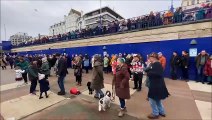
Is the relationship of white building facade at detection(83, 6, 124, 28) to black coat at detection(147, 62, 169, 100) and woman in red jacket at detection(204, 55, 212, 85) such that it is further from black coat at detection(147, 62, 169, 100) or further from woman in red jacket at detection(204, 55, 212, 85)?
black coat at detection(147, 62, 169, 100)

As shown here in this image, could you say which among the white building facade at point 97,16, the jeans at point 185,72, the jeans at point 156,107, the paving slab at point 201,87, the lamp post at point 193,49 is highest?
the white building facade at point 97,16

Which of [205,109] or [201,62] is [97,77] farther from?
[201,62]

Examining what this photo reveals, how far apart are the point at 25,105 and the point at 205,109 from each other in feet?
21.8

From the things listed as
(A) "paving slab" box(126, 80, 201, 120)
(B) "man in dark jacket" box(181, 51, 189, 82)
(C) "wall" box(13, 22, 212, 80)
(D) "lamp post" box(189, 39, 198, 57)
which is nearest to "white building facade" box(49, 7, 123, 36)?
(C) "wall" box(13, 22, 212, 80)

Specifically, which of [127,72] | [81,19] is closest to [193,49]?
[127,72]

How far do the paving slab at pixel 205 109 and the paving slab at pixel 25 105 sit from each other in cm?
530

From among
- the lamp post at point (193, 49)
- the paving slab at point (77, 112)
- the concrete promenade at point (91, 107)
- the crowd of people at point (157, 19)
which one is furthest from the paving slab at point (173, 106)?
the crowd of people at point (157, 19)

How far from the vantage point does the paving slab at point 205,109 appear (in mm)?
5386

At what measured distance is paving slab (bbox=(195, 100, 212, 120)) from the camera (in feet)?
17.7

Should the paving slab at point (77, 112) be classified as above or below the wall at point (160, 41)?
below

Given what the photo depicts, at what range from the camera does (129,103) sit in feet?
21.8

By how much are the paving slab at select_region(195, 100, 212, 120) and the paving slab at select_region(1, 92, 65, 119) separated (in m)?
5.30

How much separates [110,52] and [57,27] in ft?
289

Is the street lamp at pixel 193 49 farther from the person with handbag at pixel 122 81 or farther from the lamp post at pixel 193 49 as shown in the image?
the person with handbag at pixel 122 81
